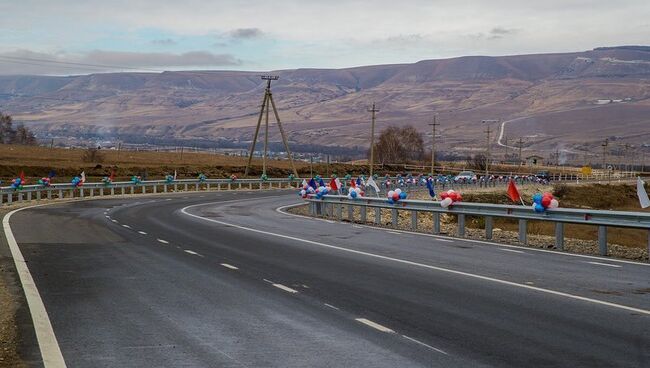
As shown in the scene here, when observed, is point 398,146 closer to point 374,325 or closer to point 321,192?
point 321,192

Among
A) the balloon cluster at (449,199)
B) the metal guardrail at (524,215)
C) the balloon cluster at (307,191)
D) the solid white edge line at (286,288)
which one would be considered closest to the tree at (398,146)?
the balloon cluster at (307,191)

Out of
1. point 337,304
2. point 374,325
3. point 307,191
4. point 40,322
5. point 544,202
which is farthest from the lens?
point 307,191

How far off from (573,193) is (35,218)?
62.1 metres

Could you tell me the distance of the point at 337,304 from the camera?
11.2 metres

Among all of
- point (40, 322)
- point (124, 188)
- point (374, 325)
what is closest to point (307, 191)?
point (40, 322)

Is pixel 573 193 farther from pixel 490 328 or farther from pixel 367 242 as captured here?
pixel 490 328

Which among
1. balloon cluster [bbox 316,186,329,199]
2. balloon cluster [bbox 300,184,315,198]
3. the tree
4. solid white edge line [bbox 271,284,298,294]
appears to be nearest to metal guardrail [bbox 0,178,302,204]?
balloon cluster [bbox 300,184,315,198]

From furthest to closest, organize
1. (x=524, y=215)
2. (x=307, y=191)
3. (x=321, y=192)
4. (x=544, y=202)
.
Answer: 1. (x=307, y=191)
2. (x=321, y=192)
3. (x=524, y=215)
4. (x=544, y=202)

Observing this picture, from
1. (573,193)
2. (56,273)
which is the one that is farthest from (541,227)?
(573,193)

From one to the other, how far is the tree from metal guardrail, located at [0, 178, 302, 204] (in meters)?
80.7

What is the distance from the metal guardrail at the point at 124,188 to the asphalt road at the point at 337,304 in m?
27.2

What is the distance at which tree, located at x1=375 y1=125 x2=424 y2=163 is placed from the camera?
162375mm

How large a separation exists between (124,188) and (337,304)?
52628 millimetres

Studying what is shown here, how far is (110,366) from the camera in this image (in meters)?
7.75
